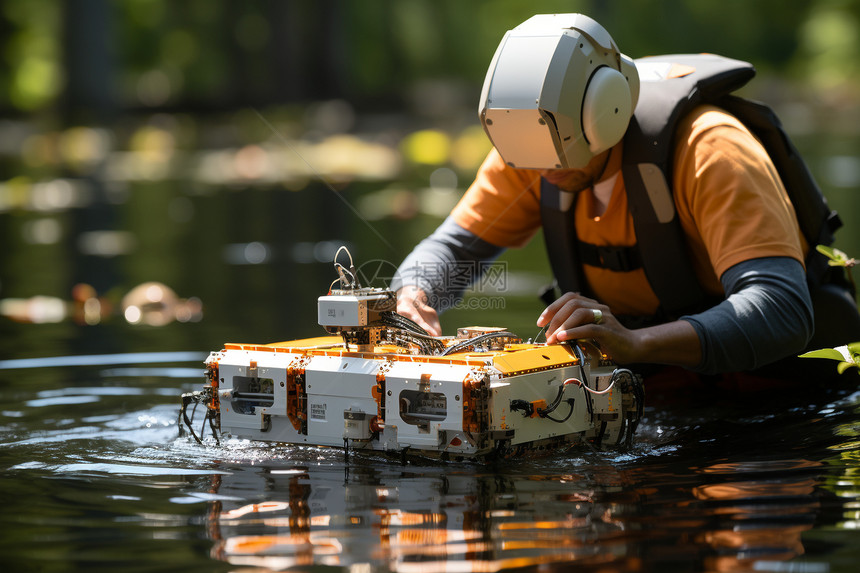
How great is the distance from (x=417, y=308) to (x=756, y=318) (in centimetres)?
152

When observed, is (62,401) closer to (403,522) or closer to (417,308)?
(417,308)

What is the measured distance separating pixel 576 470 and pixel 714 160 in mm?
1383

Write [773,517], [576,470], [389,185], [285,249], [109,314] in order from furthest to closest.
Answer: [389,185]
[285,249]
[109,314]
[576,470]
[773,517]

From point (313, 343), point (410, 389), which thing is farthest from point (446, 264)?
point (410, 389)

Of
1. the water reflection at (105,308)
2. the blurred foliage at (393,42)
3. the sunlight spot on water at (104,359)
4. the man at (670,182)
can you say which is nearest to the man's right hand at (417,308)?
the man at (670,182)

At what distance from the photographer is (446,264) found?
5906 mm

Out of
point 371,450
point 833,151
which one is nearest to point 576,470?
point 371,450

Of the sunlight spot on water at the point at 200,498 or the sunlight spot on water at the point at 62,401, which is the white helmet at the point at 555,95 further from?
the sunlight spot on water at the point at 62,401

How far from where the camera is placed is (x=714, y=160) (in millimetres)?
4996

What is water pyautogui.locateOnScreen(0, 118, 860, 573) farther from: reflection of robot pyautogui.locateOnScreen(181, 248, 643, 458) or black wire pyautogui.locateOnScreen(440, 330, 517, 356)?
black wire pyautogui.locateOnScreen(440, 330, 517, 356)

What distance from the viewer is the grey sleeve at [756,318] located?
15.5 ft

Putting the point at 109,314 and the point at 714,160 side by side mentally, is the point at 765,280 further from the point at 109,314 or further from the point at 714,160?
the point at 109,314

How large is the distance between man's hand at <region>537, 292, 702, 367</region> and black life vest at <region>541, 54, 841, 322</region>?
27.0 inches

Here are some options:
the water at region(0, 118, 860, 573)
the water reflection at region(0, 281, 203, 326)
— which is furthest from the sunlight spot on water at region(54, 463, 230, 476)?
the water reflection at region(0, 281, 203, 326)
